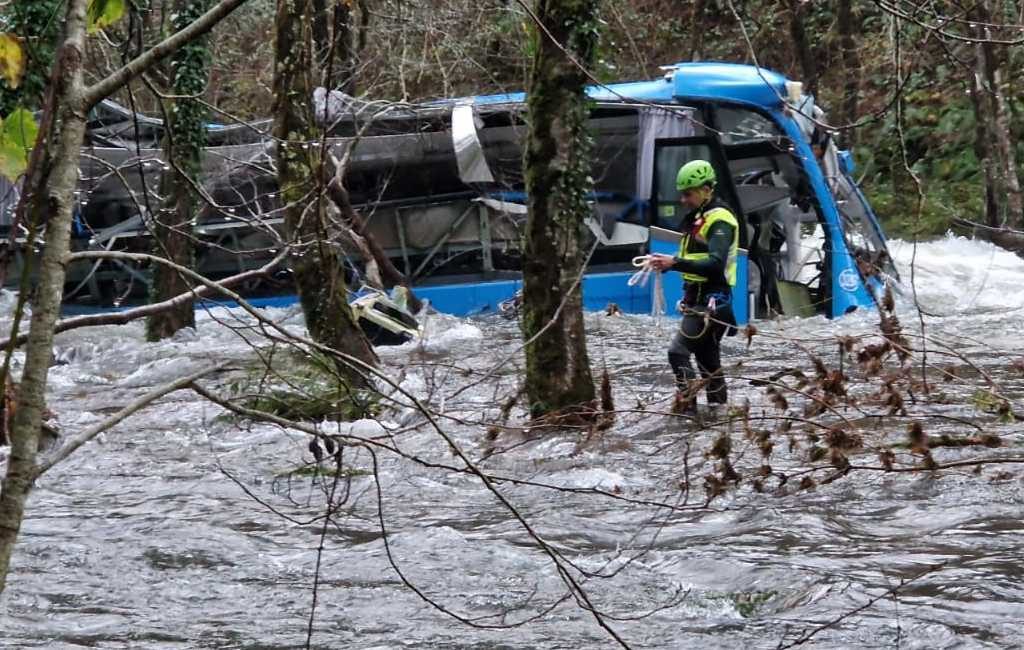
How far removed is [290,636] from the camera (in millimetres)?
5703

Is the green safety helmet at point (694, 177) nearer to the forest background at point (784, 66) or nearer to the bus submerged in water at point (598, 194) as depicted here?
the bus submerged in water at point (598, 194)

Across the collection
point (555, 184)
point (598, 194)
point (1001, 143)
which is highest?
point (1001, 143)

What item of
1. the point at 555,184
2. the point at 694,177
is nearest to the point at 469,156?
the point at 694,177

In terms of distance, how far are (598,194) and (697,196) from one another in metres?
7.50

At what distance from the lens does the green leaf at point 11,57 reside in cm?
283

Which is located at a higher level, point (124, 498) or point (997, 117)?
point (997, 117)

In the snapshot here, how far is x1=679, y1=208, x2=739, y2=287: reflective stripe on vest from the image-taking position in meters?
10.2

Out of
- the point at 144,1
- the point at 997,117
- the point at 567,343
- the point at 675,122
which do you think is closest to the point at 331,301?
the point at 567,343

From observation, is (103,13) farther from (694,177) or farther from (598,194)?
(598,194)

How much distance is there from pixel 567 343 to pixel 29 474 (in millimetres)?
7092

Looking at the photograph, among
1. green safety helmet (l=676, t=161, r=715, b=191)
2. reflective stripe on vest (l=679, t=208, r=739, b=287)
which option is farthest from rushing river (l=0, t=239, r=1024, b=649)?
green safety helmet (l=676, t=161, r=715, b=191)

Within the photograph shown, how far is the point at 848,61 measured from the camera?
92.9ft

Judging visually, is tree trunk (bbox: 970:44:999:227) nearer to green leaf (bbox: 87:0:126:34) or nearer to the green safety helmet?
the green safety helmet

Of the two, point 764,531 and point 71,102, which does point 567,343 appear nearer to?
point 764,531
